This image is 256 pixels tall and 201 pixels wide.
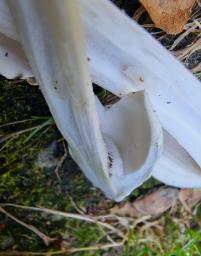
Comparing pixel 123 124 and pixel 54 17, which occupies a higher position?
pixel 54 17

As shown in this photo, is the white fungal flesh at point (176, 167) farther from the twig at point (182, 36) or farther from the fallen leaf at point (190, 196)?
the fallen leaf at point (190, 196)

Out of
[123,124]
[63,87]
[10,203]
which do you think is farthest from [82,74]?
[10,203]

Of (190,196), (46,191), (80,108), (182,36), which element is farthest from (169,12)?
(190,196)

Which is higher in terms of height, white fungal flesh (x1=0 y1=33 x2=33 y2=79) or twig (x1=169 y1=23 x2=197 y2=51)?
twig (x1=169 y1=23 x2=197 y2=51)

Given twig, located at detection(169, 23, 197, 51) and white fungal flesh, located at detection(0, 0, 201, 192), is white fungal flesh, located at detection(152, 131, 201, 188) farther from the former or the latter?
twig, located at detection(169, 23, 197, 51)

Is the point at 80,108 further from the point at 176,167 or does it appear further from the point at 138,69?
the point at 176,167

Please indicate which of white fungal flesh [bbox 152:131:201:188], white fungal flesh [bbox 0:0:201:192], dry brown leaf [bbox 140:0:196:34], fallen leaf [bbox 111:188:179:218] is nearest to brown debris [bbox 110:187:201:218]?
fallen leaf [bbox 111:188:179:218]

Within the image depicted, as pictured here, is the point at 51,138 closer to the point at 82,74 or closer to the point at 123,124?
the point at 123,124
